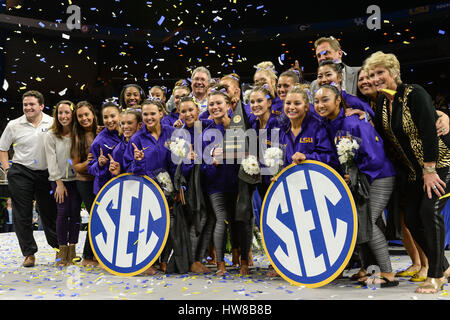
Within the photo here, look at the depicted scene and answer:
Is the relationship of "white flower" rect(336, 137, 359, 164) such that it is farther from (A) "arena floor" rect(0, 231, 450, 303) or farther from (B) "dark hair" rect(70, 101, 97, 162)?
(B) "dark hair" rect(70, 101, 97, 162)

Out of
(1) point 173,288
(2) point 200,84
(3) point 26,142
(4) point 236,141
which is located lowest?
(1) point 173,288

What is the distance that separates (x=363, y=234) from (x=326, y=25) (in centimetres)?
897

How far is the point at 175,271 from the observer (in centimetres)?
382

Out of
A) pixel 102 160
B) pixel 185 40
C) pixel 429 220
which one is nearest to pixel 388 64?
pixel 429 220

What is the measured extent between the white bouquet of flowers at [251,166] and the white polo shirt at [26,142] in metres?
2.21

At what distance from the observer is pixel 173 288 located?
126 inches

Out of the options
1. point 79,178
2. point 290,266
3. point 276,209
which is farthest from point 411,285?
point 79,178

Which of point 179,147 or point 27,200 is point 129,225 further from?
point 27,200

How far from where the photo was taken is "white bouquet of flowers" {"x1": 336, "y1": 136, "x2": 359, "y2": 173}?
308 centimetres

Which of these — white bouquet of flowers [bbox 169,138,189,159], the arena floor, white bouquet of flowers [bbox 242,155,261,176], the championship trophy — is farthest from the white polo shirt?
white bouquet of flowers [bbox 242,155,261,176]

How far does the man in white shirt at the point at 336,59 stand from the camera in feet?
12.5

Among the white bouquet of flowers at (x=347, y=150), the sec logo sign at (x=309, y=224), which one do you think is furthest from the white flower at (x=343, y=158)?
the sec logo sign at (x=309, y=224)

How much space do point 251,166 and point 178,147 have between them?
2.10 feet
